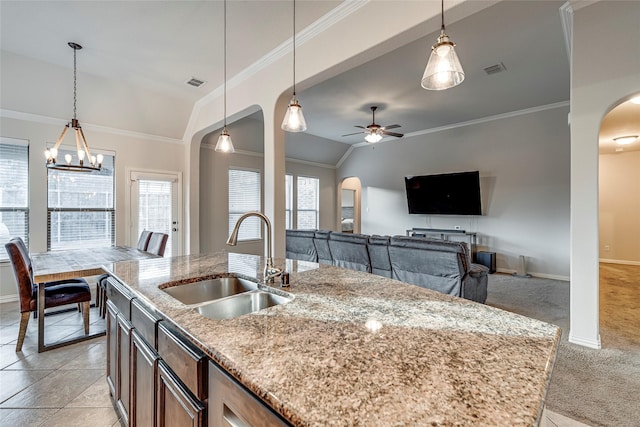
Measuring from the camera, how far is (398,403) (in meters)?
0.63

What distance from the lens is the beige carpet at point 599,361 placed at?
1.90m

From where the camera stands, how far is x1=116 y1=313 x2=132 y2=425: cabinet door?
1.57 m

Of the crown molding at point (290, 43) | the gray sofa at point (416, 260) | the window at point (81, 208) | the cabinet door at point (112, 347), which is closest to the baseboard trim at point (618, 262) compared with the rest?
the gray sofa at point (416, 260)

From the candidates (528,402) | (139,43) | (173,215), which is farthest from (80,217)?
(528,402)

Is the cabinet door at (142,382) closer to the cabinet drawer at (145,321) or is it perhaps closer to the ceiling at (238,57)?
the cabinet drawer at (145,321)

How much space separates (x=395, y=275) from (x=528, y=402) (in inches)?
132

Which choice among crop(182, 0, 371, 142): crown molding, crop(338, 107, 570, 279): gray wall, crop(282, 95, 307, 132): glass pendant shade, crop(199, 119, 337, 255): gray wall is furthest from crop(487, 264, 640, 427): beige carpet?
crop(199, 119, 337, 255): gray wall

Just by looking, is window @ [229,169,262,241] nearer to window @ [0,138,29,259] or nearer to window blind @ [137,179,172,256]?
window blind @ [137,179,172,256]

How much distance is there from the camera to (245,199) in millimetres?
6965

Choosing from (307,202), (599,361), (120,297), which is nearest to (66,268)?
(120,297)

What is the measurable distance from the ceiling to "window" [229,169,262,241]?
5.24 feet

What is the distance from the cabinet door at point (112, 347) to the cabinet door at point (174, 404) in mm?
794

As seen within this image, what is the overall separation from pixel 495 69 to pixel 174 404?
507 cm

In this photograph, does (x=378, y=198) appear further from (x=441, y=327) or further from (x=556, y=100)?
(x=441, y=327)
